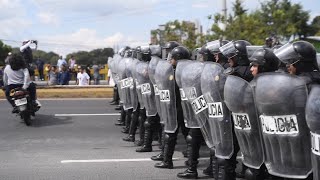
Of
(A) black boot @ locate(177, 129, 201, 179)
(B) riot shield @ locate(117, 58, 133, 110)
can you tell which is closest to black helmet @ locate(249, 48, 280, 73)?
(A) black boot @ locate(177, 129, 201, 179)

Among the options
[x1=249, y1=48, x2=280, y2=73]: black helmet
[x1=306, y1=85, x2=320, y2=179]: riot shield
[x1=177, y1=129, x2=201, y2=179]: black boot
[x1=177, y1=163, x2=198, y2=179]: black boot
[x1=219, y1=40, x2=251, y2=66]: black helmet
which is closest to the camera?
[x1=306, y1=85, x2=320, y2=179]: riot shield

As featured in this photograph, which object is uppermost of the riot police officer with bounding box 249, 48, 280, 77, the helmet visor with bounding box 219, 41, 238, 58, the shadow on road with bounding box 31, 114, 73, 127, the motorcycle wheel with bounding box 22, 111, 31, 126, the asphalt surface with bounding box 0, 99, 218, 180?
the helmet visor with bounding box 219, 41, 238, 58

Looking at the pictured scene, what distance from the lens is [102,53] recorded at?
2229 inches

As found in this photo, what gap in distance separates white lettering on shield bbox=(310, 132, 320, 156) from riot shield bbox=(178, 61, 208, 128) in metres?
2.26

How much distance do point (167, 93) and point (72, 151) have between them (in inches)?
116

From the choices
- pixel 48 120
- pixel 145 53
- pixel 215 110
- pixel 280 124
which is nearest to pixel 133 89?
pixel 145 53

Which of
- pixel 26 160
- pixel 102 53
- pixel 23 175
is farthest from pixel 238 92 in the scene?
pixel 102 53

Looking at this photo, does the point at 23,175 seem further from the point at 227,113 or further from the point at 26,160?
the point at 227,113

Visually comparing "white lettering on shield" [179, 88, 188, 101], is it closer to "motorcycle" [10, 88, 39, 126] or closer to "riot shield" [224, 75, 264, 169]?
"riot shield" [224, 75, 264, 169]

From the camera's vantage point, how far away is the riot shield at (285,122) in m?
4.07

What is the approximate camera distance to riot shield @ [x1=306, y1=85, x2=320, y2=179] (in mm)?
3650

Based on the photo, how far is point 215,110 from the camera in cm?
548

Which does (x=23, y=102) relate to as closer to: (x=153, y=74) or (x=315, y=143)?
(x=153, y=74)

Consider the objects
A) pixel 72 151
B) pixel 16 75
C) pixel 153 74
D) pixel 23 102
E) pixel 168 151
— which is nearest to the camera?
pixel 168 151
